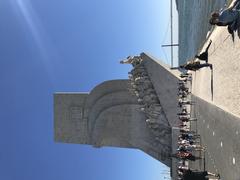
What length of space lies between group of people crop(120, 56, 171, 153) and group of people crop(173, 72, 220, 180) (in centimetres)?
101

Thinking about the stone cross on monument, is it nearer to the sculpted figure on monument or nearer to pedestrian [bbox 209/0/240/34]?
the sculpted figure on monument

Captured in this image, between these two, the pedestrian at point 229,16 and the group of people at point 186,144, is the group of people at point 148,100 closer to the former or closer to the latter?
the group of people at point 186,144

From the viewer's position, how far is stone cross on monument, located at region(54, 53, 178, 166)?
1894 cm

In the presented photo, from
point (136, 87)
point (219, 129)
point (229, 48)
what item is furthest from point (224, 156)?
point (136, 87)

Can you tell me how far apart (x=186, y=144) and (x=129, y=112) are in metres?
8.19

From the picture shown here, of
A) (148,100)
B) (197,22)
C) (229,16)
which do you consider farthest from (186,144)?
(197,22)

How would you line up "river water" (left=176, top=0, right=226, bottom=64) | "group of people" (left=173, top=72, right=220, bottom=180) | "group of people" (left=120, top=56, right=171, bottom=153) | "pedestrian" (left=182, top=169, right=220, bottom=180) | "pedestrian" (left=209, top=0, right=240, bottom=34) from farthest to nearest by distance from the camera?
"group of people" (left=120, top=56, right=171, bottom=153) < "river water" (left=176, top=0, right=226, bottom=64) < "group of people" (left=173, top=72, right=220, bottom=180) < "pedestrian" (left=182, top=169, right=220, bottom=180) < "pedestrian" (left=209, top=0, right=240, bottom=34)

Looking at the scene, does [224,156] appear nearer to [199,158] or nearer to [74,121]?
[199,158]

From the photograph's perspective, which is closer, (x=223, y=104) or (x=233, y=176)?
(x=233, y=176)

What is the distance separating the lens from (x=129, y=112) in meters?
20.5

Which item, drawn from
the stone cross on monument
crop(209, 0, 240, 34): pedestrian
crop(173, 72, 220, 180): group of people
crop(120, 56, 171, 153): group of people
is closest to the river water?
crop(173, 72, 220, 180): group of people

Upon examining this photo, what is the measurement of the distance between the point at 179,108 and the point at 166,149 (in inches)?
70.0

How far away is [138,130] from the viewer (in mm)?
19984

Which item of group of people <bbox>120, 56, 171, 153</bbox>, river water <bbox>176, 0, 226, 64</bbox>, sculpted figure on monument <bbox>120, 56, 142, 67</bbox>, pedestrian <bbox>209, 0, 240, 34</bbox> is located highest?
river water <bbox>176, 0, 226, 64</bbox>
